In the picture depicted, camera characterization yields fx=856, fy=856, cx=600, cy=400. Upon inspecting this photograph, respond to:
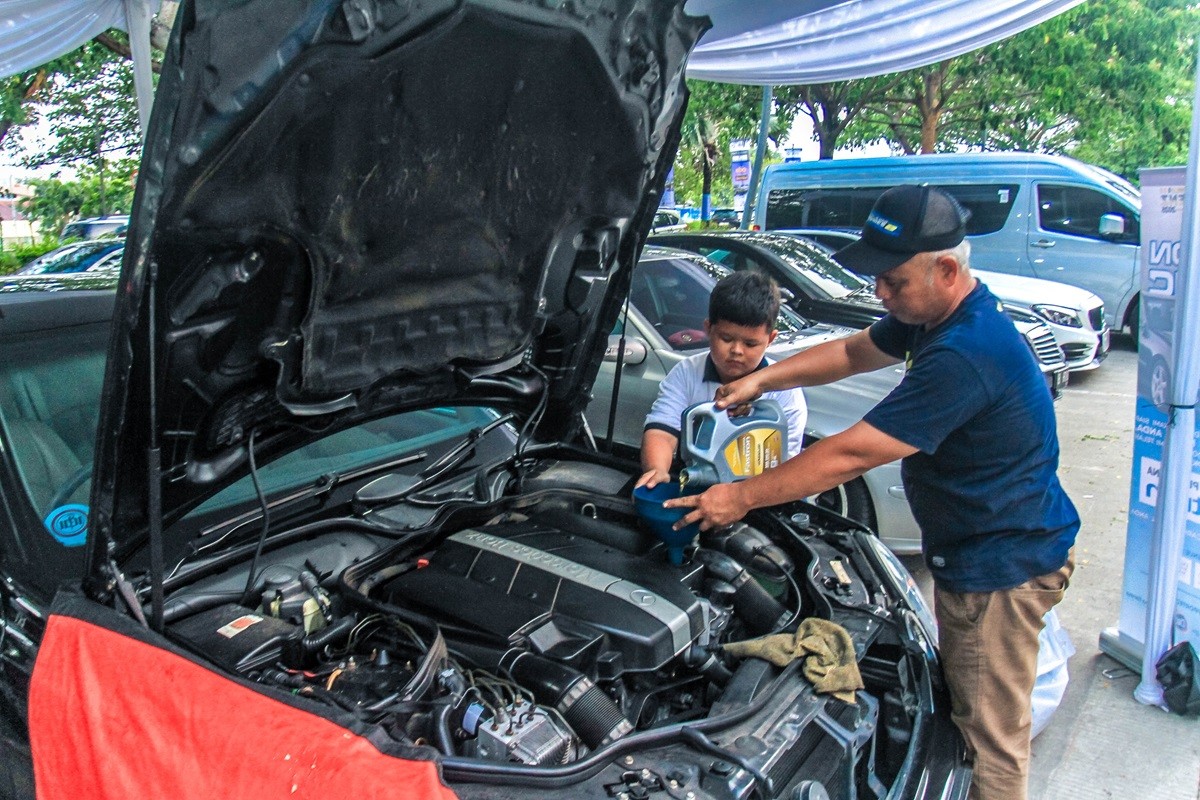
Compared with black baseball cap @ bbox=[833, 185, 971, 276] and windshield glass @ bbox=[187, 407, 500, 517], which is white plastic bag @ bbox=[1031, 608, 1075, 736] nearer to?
black baseball cap @ bbox=[833, 185, 971, 276]

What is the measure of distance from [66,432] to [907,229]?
2140mm

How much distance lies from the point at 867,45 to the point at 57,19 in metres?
4.86

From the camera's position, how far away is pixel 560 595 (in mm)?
1940

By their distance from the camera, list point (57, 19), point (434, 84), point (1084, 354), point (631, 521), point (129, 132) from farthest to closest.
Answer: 1. point (129, 132)
2. point (1084, 354)
3. point (57, 19)
4. point (631, 521)
5. point (434, 84)

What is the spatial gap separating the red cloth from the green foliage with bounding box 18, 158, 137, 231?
20.4 meters

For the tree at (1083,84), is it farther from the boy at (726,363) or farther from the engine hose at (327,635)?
the engine hose at (327,635)

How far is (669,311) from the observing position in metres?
5.26

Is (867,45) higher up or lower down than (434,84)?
higher up

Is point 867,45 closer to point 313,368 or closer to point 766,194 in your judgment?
point 313,368

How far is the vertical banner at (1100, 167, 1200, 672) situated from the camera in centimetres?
317

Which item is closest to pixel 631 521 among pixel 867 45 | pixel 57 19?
pixel 867 45

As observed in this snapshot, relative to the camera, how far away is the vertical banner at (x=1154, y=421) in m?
3.17

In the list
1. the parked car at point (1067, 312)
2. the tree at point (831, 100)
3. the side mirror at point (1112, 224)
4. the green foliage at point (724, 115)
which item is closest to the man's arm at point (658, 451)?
the parked car at point (1067, 312)

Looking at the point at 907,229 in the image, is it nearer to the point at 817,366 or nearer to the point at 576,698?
the point at 817,366
